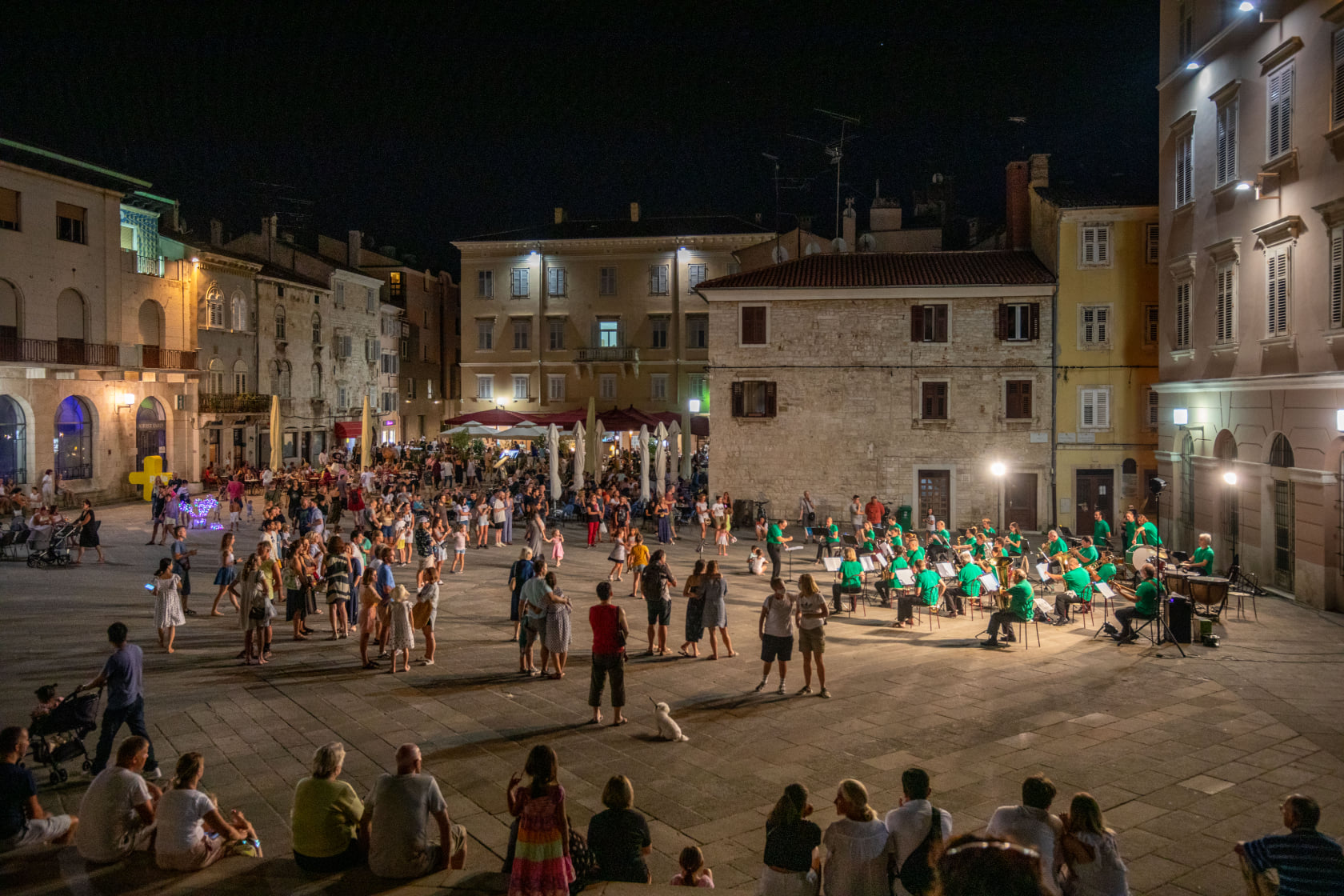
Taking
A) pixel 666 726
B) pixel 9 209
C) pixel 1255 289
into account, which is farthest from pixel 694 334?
pixel 666 726

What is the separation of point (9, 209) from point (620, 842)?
31966 mm

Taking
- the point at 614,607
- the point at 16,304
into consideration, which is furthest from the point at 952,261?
the point at 16,304

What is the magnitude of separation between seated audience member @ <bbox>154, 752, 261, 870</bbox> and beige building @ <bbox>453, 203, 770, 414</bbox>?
44194 mm

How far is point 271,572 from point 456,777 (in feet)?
20.1

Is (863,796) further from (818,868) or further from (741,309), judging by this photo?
(741,309)

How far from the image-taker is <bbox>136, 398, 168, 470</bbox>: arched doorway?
109ft

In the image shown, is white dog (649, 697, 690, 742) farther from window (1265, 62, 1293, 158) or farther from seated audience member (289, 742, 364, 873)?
window (1265, 62, 1293, 158)

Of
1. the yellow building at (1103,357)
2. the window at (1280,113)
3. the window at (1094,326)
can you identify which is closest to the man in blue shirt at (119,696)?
the window at (1280,113)

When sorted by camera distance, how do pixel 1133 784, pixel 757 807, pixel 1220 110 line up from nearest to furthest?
1. pixel 757 807
2. pixel 1133 784
3. pixel 1220 110

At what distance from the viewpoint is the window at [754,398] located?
96.6 ft

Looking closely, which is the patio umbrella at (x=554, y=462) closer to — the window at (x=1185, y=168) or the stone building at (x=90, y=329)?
the stone building at (x=90, y=329)

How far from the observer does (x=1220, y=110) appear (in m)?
19.7

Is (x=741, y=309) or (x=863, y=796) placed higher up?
(x=741, y=309)

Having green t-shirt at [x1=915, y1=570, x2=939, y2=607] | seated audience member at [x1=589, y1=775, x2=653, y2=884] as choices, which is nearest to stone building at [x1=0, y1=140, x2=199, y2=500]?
green t-shirt at [x1=915, y1=570, x2=939, y2=607]
